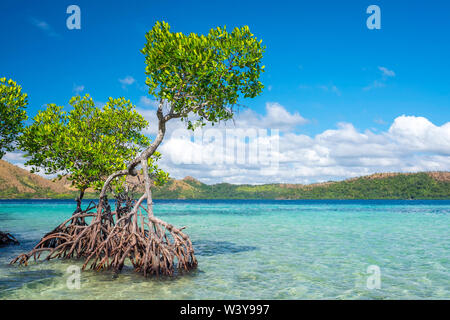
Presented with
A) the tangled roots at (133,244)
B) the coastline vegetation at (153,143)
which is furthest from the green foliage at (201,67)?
the tangled roots at (133,244)

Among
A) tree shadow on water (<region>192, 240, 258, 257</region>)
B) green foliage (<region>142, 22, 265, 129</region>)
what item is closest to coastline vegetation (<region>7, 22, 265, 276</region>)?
green foliage (<region>142, 22, 265, 129</region>)

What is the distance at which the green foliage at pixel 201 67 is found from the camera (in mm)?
Result: 10180

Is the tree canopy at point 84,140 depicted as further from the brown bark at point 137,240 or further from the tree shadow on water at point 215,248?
the tree shadow on water at point 215,248

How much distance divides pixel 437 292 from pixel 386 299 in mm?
1782

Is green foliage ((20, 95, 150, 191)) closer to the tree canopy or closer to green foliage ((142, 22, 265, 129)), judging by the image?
the tree canopy

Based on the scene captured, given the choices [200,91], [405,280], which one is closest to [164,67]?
[200,91]

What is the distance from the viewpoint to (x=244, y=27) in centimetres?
1084

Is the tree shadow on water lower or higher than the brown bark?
lower

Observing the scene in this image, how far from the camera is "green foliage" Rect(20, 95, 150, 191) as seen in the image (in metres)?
13.7

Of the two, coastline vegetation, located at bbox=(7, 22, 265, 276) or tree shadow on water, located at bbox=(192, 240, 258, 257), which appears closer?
coastline vegetation, located at bbox=(7, 22, 265, 276)

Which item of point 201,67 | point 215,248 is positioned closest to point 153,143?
point 201,67

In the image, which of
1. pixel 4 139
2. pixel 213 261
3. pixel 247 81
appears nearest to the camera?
pixel 247 81

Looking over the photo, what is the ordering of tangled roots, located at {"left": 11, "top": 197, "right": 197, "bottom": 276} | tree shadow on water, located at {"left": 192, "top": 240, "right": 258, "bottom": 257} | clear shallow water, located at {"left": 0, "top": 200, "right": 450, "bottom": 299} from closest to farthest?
clear shallow water, located at {"left": 0, "top": 200, "right": 450, "bottom": 299} → tangled roots, located at {"left": 11, "top": 197, "right": 197, "bottom": 276} → tree shadow on water, located at {"left": 192, "top": 240, "right": 258, "bottom": 257}
